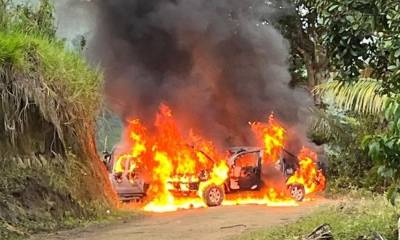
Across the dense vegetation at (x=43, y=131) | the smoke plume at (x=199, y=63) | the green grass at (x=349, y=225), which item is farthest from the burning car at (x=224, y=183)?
the green grass at (x=349, y=225)

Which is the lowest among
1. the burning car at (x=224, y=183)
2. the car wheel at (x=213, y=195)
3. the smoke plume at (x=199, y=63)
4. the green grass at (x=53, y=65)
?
the car wheel at (x=213, y=195)

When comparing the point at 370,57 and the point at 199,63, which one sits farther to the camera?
the point at 199,63

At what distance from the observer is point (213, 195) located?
14.3m

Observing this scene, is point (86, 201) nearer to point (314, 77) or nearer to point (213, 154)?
point (213, 154)

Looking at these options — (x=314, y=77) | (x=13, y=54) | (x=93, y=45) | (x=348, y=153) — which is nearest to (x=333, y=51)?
(x=13, y=54)

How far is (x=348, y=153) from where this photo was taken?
56.9 ft

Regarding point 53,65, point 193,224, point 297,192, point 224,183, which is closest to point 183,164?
point 224,183

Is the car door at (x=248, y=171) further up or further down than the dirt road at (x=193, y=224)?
further up

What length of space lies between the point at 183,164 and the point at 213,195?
1097 mm

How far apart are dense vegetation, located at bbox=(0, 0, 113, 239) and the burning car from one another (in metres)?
2.70

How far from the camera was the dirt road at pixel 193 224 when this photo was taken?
931cm

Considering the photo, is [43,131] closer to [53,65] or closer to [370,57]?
[53,65]

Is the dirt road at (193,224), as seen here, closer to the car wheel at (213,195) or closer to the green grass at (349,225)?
the car wheel at (213,195)

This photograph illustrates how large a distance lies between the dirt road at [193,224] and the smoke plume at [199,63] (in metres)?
4.06
